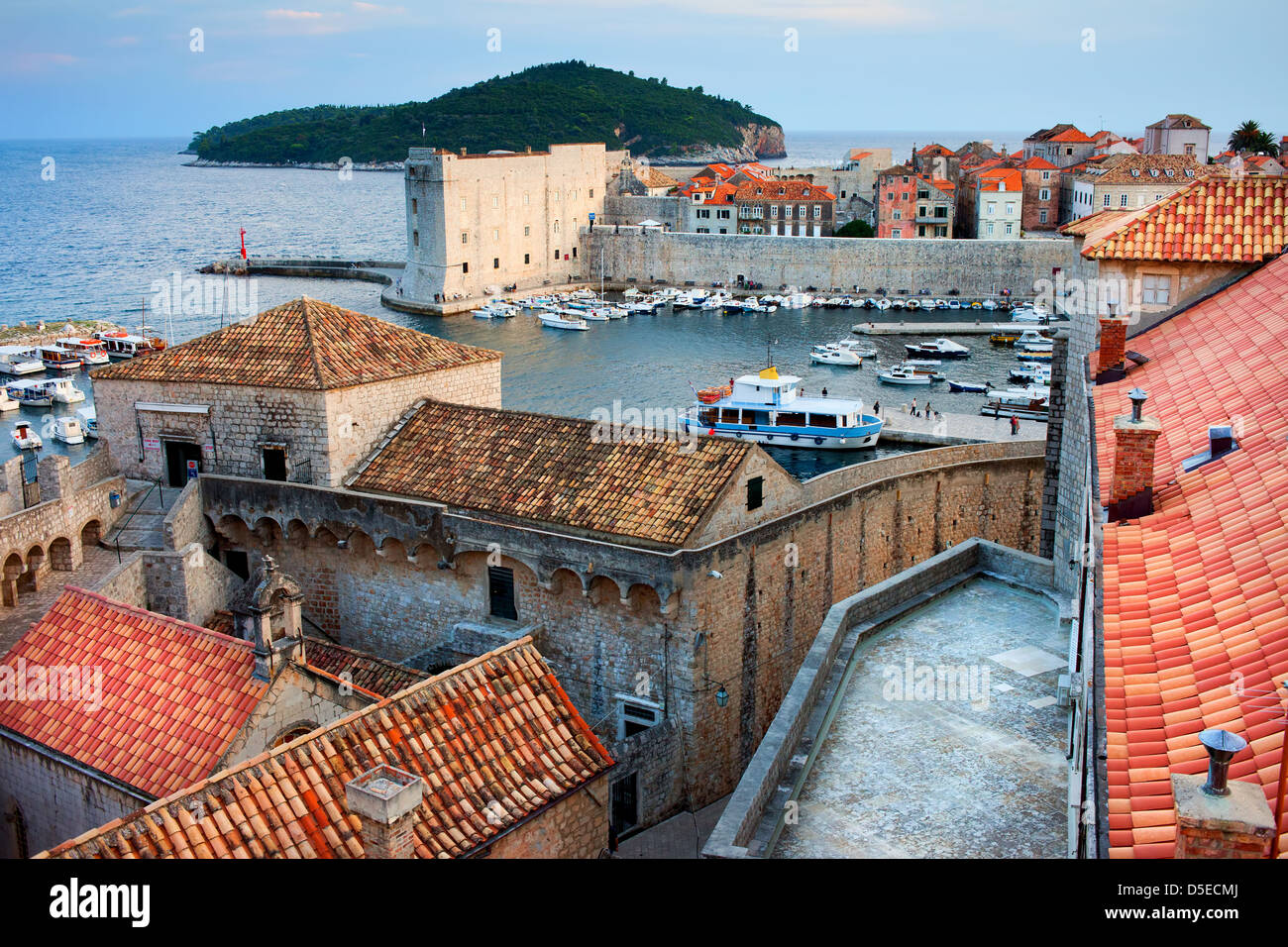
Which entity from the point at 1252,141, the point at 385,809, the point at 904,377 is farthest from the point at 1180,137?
the point at 385,809

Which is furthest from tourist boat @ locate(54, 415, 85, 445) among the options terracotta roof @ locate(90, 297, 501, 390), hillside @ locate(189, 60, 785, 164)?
hillside @ locate(189, 60, 785, 164)

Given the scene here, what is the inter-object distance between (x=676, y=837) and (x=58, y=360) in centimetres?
5483

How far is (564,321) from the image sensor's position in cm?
7088

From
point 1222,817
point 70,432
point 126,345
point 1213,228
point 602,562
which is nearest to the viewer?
point 1222,817

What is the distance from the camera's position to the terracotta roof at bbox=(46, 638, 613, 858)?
34.3ft

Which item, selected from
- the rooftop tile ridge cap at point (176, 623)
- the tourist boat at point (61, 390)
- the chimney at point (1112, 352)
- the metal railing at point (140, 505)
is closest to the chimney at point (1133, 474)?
the chimney at point (1112, 352)

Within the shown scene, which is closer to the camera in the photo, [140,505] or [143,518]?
[143,518]

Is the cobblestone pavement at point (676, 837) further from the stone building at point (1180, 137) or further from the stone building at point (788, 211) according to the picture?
the stone building at point (1180, 137)

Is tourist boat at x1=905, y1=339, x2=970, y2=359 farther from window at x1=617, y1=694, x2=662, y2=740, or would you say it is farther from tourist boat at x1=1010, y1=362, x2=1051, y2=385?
window at x1=617, y1=694, x2=662, y2=740

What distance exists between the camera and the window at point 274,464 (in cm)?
2112

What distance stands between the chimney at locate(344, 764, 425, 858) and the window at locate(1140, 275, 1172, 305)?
13.3 m

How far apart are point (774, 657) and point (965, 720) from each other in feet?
21.9

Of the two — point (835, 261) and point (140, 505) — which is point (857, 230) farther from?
point (140, 505)
